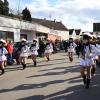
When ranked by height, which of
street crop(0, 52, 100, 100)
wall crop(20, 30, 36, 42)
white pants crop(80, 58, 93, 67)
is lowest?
street crop(0, 52, 100, 100)

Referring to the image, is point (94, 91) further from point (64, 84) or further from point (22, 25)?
point (22, 25)

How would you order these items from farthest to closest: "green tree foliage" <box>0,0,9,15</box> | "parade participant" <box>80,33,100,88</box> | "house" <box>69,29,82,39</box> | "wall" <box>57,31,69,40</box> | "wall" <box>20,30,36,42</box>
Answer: "house" <box>69,29,82,39</box>, "wall" <box>57,31,69,40</box>, "green tree foliage" <box>0,0,9,15</box>, "wall" <box>20,30,36,42</box>, "parade participant" <box>80,33,100,88</box>

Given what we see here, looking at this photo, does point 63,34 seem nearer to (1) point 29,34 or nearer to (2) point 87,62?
(1) point 29,34

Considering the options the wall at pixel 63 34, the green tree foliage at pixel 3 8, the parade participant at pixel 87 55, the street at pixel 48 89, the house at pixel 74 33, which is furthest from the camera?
the house at pixel 74 33

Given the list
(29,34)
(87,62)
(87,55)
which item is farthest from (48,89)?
(29,34)

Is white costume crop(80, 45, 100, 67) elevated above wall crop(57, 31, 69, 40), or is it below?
below

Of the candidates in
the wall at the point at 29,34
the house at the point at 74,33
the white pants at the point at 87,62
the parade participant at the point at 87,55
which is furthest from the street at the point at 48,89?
the house at the point at 74,33

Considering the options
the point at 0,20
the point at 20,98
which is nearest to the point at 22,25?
the point at 0,20

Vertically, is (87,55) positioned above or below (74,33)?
below

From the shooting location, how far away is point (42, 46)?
3647cm

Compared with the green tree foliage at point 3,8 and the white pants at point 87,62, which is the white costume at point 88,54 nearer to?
the white pants at point 87,62

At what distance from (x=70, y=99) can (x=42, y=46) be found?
82.1 ft

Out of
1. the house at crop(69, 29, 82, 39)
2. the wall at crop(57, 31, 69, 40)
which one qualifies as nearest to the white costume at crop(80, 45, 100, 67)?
the wall at crop(57, 31, 69, 40)

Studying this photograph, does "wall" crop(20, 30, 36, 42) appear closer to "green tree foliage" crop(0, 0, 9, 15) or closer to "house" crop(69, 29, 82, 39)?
"green tree foliage" crop(0, 0, 9, 15)
